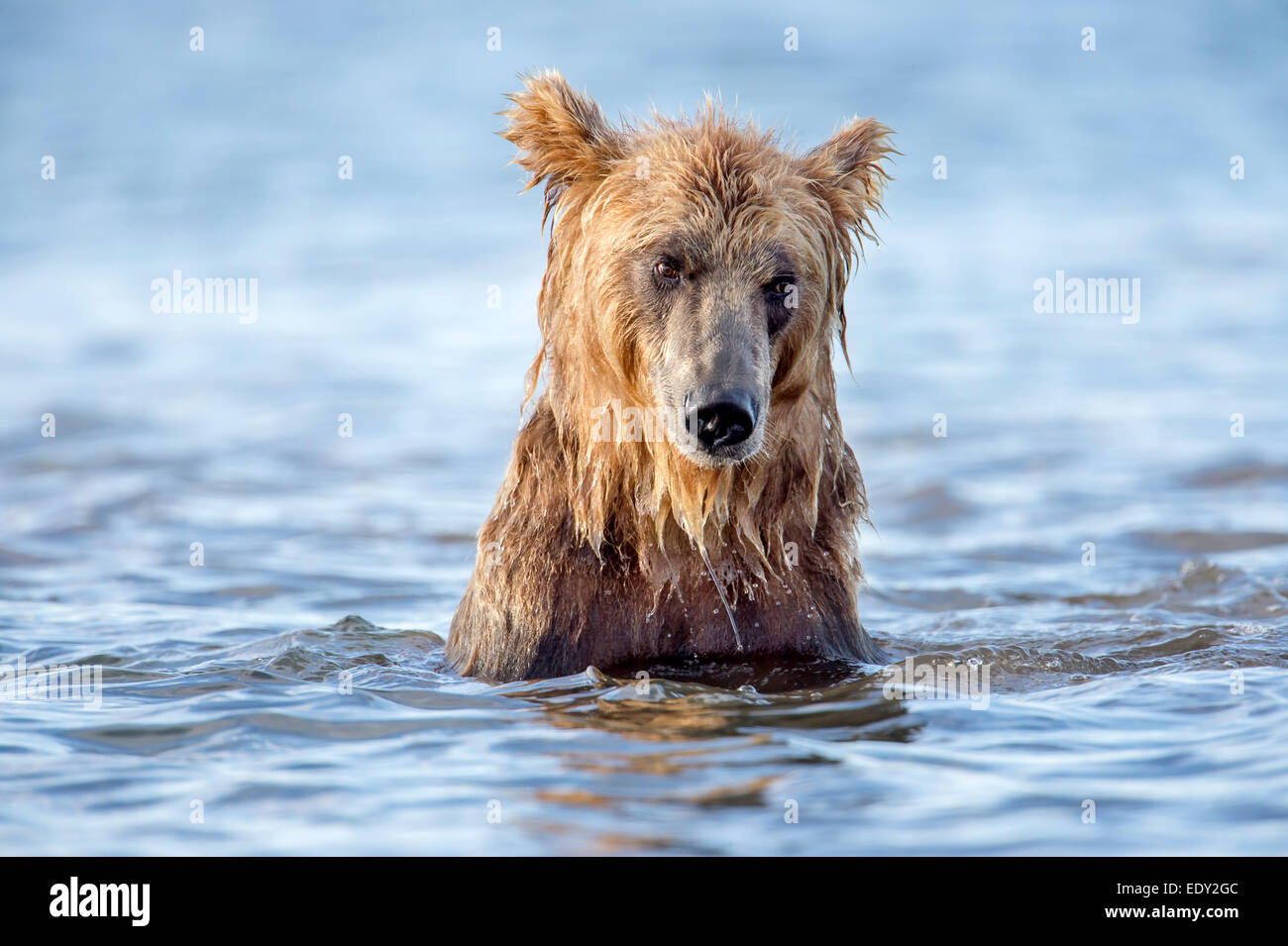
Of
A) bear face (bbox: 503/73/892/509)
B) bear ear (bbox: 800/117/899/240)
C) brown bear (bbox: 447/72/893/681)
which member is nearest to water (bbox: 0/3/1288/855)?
brown bear (bbox: 447/72/893/681)

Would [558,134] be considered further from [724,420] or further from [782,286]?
[724,420]

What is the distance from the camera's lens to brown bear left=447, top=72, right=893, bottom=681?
222 inches

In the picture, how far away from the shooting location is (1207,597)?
8648 millimetres

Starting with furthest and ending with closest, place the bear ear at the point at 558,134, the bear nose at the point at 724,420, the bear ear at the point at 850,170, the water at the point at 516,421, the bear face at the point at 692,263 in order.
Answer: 1. the bear ear at the point at 850,170
2. the bear ear at the point at 558,134
3. the bear face at the point at 692,263
4. the bear nose at the point at 724,420
5. the water at the point at 516,421

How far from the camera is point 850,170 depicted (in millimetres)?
6176

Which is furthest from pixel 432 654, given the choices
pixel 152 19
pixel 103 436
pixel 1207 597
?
pixel 152 19

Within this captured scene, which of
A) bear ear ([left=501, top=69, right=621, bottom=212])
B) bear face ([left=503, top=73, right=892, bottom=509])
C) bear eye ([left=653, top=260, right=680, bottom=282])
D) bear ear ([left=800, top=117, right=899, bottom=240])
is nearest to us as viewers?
bear face ([left=503, top=73, right=892, bottom=509])

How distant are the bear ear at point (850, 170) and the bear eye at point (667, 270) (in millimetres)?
789

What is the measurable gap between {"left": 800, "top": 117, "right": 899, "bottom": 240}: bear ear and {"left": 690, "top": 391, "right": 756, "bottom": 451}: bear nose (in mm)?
1225

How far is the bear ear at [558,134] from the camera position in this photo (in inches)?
232

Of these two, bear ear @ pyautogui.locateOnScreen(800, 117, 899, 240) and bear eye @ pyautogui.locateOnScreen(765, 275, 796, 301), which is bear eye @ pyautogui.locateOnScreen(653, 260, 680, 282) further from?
bear ear @ pyautogui.locateOnScreen(800, 117, 899, 240)

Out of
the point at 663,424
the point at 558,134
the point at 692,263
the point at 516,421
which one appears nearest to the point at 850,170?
the point at 692,263

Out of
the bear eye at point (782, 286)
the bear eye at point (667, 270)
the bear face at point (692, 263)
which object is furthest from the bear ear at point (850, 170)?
the bear eye at point (667, 270)

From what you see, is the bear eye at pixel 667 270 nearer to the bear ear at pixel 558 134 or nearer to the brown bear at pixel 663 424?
the brown bear at pixel 663 424
